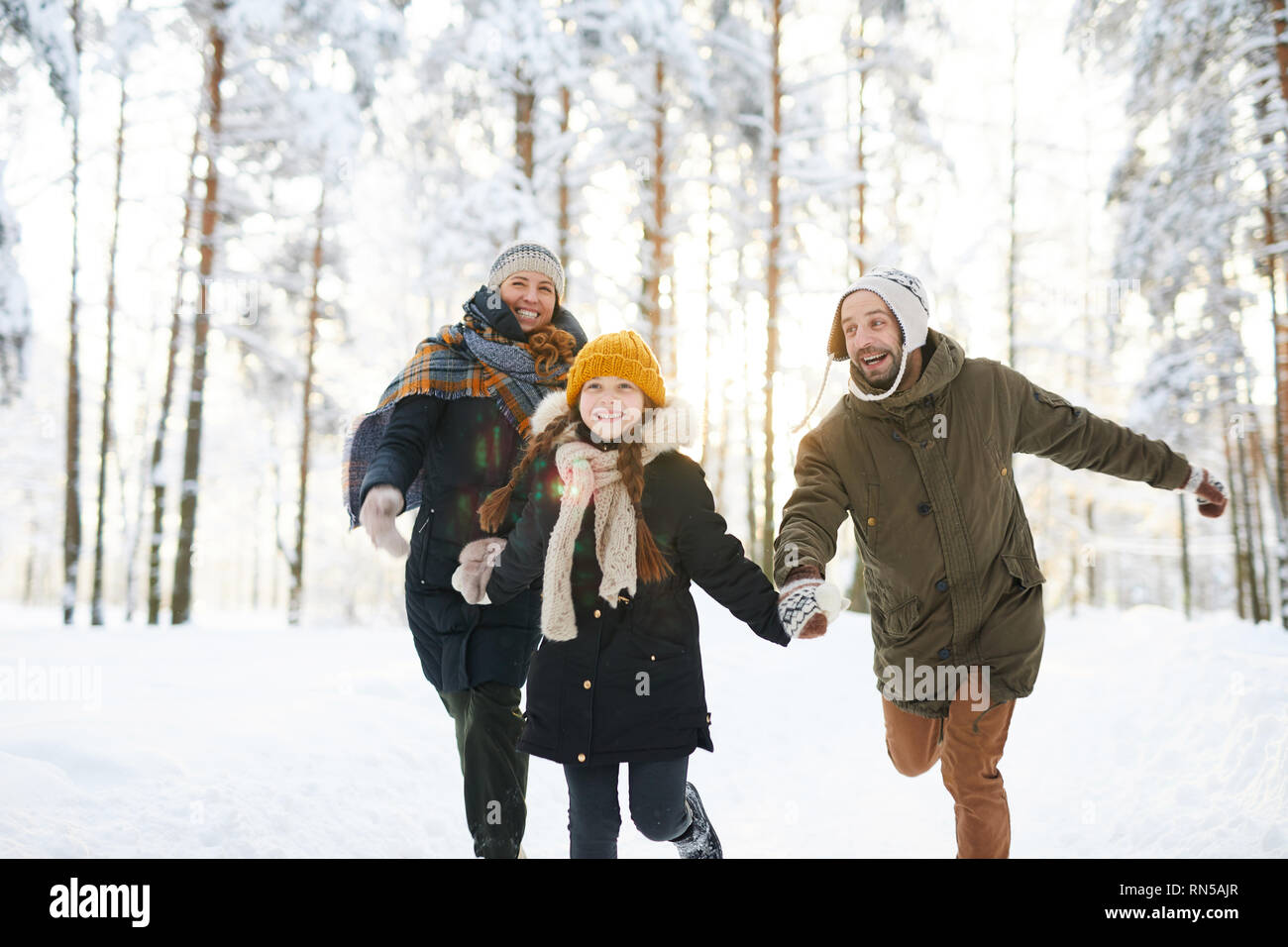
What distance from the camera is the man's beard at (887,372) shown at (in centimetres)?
357

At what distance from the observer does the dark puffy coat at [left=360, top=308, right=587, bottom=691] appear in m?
3.48

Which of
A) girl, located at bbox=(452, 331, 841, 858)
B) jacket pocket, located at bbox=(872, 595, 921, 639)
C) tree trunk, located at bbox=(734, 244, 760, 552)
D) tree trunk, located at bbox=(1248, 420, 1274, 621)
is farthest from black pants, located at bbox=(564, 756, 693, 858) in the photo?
tree trunk, located at bbox=(1248, 420, 1274, 621)

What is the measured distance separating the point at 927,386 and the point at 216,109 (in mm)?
13067

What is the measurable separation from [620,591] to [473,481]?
878mm

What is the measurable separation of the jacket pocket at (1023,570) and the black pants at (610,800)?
154 centimetres

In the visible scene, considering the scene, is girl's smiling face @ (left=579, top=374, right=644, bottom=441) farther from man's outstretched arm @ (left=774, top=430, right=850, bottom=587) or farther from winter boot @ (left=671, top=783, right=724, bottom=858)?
winter boot @ (left=671, top=783, right=724, bottom=858)

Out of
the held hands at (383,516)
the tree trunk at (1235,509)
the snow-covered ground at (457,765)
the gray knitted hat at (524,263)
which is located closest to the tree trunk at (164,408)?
the snow-covered ground at (457,765)

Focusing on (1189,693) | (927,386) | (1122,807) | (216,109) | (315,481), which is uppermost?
(216,109)

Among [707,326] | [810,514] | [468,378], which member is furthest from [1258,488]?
[468,378]

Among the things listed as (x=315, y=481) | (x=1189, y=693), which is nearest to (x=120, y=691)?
(x=1189, y=693)

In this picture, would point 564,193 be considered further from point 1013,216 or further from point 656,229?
point 1013,216

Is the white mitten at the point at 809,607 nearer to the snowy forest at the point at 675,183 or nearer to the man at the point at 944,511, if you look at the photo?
the man at the point at 944,511
